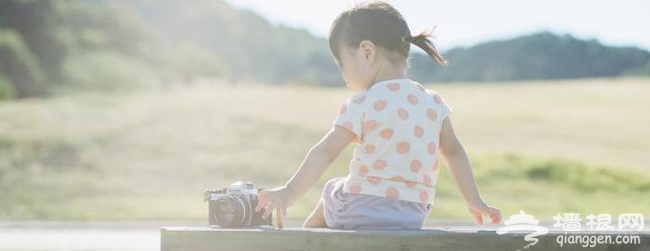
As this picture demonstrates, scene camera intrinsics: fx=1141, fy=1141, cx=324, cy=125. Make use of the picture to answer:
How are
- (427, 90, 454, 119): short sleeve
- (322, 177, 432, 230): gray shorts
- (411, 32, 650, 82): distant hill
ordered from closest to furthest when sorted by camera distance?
(322, 177, 432, 230): gray shorts, (427, 90, 454, 119): short sleeve, (411, 32, 650, 82): distant hill

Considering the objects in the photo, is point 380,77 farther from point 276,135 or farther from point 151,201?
point 276,135

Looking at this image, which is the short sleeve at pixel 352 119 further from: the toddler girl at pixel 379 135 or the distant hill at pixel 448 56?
the distant hill at pixel 448 56

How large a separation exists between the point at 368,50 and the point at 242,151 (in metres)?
19.3

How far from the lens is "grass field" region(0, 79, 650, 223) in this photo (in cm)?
1973

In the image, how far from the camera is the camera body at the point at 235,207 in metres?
3.74

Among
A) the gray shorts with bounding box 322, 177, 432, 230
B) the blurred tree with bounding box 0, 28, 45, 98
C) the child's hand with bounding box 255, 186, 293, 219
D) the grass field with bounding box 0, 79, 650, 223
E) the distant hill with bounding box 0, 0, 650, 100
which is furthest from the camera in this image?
the distant hill with bounding box 0, 0, 650, 100

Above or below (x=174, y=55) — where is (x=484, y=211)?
below

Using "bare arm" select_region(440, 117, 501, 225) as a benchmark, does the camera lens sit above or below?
below

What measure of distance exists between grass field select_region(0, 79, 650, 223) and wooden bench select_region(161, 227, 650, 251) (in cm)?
1405

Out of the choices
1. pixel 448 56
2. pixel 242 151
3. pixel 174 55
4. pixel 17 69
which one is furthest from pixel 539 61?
pixel 242 151

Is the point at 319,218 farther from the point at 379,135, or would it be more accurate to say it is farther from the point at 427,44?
the point at 427,44

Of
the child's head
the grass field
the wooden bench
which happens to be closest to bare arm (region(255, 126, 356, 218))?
the wooden bench

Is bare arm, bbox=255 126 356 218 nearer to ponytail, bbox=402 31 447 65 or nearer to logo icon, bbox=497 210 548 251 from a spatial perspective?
ponytail, bbox=402 31 447 65

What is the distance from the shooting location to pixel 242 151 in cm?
2308
